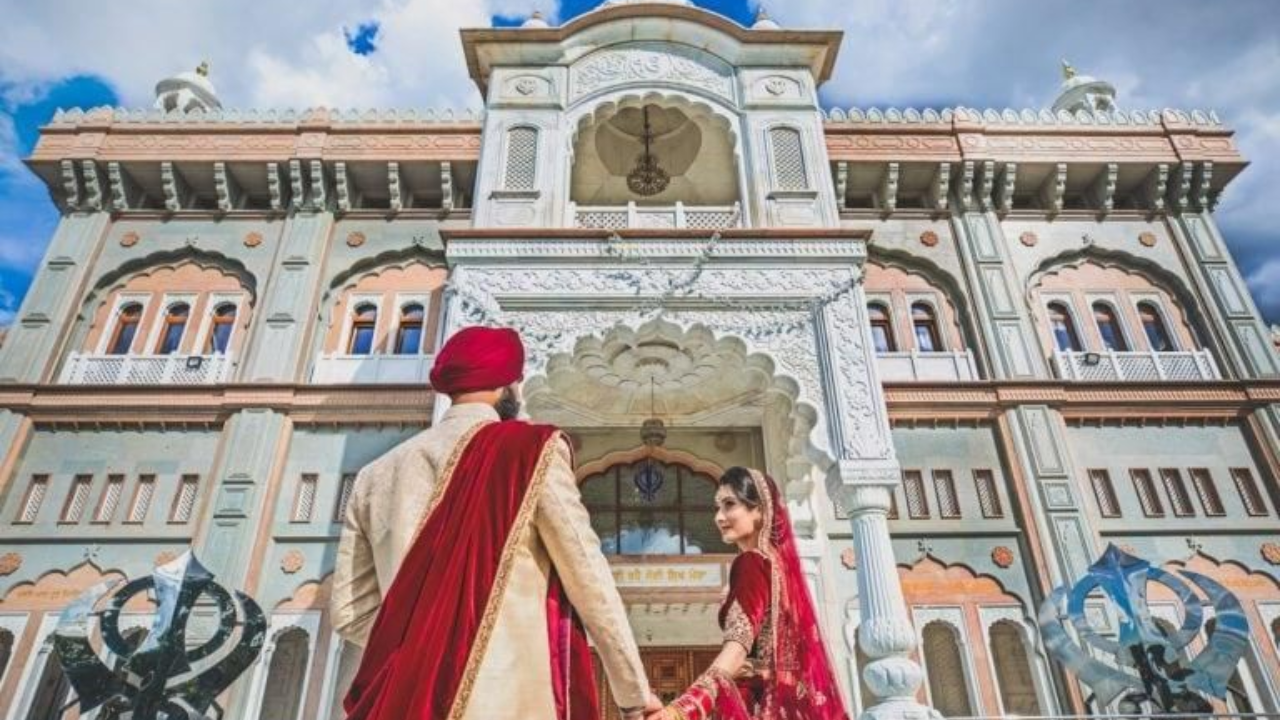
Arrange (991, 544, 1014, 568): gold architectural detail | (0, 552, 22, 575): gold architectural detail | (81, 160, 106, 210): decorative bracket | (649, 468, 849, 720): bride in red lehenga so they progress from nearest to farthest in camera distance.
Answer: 1. (649, 468, 849, 720): bride in red lehenga
2. (0, 552, 22, 575): gold architectural detail
3. (991, 544, 1014, 568): gold architectural detail
4. (81, 160, 106, 210): decorative bracket

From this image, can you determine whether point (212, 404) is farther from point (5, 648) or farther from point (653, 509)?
point (653, 509)

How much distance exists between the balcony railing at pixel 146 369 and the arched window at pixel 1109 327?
12717 mm

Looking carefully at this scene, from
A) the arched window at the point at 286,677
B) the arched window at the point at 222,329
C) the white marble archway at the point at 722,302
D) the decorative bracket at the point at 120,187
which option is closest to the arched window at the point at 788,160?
the white marble archway at the point at 722,302

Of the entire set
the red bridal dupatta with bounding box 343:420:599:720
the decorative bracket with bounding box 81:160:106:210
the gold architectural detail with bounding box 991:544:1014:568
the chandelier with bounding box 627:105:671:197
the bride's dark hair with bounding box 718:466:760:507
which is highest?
the decorative bracket with bounding box 81:160:106:210

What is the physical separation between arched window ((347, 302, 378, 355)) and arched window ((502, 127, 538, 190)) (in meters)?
3.61

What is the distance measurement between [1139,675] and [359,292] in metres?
10.7

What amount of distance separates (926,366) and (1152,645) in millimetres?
4530

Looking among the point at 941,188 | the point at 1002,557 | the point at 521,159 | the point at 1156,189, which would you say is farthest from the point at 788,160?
the point at 1156,189

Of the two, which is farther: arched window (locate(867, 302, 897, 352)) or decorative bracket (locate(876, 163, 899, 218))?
decorative bracket (locate(876, 163, 899, 218))

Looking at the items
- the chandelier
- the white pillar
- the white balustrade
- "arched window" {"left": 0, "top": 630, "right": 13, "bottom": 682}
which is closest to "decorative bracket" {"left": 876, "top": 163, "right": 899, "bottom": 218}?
the chandelier

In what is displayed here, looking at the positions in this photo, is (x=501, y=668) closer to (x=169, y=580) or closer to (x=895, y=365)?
(x=169, y=580)

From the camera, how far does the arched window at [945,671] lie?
8695 millimetres

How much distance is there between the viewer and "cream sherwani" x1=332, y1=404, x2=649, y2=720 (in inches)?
68.6

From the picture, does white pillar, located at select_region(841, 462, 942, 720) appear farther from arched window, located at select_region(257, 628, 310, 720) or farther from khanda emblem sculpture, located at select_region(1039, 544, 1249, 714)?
arched window, located at select_region(257, 628, 310, 720)
